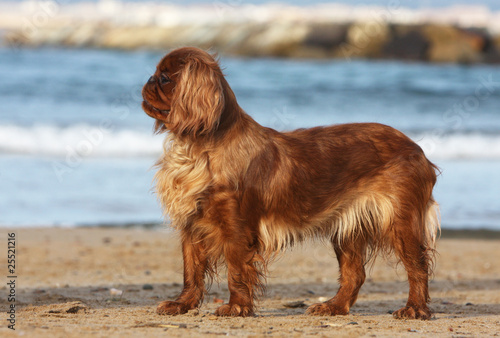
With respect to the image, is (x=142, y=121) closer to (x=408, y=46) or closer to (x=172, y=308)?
(x=172, y=308)

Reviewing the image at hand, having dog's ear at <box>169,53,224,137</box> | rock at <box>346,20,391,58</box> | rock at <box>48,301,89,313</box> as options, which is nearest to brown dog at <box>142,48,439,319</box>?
dog's ear at <box>169,53,224,137</box>

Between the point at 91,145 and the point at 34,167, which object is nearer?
the point at 34,167

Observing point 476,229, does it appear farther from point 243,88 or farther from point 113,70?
point 113,70

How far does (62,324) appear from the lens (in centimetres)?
455

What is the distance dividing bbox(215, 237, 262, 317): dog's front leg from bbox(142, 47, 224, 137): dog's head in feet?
2.77

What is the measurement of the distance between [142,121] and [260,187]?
1363 centimetres

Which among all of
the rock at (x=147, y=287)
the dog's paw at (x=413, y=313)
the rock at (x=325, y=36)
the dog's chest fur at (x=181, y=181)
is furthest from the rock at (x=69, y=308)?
the rock at (x=325, y=36)

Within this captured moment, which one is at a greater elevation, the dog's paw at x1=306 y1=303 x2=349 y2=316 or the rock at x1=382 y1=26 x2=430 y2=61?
the rock at x1=382 y1=26 x2=430 y2=61

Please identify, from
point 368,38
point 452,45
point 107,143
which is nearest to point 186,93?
point 107,143

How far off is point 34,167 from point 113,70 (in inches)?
663

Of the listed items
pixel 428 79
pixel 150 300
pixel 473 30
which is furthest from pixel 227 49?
pixel 150 300

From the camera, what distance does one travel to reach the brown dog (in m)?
4.89

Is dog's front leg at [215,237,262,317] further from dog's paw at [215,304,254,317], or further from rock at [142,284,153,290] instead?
rock at [142,284,153,290]

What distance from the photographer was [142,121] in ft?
59.9
